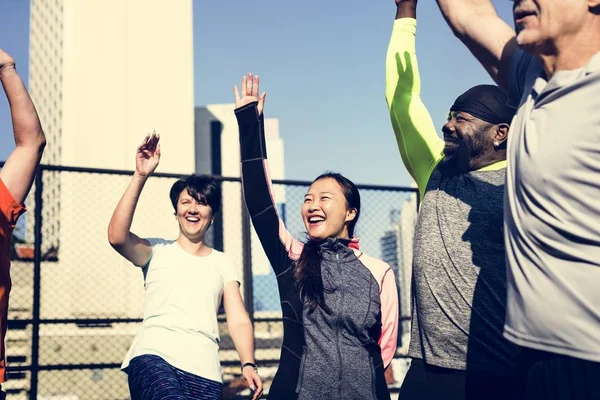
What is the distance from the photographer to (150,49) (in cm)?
1171

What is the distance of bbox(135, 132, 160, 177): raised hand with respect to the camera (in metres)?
3.90

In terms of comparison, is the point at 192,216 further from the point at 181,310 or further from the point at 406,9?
the point at 406,9

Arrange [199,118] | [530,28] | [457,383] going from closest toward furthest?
[530,28] < [457,383] < [199,118]

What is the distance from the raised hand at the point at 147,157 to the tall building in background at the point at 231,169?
2.86 metres

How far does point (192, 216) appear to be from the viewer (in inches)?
161

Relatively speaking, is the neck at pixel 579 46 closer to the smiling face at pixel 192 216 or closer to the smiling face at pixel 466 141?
the smiling face at pixel 466 141

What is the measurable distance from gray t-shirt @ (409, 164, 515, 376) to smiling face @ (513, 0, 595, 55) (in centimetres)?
112

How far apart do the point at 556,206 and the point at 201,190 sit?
273cm

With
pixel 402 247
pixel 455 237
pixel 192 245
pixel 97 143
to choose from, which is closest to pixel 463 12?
pixel 455 237

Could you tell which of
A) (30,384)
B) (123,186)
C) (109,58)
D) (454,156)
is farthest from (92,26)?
(454,156)

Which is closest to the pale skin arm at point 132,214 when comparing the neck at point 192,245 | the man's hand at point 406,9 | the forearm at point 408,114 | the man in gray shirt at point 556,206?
the neck at point 192,245

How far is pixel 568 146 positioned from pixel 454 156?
135 cm

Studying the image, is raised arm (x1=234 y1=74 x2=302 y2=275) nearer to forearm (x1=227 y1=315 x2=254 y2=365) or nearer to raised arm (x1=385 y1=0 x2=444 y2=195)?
raised arm (x1=385 y1=0 x2=444 y2=195)

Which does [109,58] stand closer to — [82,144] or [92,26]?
[92,26]
